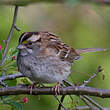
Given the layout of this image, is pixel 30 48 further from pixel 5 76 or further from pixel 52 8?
pixel 52 8

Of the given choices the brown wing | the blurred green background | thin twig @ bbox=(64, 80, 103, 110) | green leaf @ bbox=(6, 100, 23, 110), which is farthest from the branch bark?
the blurred green background

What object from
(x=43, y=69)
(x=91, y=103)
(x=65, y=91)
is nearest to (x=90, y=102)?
(x=91, y=103)

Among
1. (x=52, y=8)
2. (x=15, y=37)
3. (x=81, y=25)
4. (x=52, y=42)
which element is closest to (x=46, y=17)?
(x=52, y=8)

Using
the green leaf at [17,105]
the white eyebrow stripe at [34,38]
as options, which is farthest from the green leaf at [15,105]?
the white eyebrow stripe at [34,38]

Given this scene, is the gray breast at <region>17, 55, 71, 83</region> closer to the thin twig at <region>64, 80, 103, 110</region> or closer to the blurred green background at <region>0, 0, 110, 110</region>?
the thin twig at <region>64, 80, 103, 110</region>

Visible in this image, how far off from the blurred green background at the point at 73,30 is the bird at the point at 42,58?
1.60 feet

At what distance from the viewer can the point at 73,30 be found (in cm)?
520

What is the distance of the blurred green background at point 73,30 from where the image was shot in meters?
4.14

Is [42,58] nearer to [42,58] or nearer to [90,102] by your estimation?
[42,58]

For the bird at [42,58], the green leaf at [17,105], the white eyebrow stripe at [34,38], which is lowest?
the green leaf at [17,105]

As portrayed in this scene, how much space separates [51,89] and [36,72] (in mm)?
319

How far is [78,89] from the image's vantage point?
2.55m

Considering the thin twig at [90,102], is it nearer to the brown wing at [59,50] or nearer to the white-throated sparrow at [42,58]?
the white-throated sparrow at [42,58]

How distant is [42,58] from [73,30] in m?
2.18
